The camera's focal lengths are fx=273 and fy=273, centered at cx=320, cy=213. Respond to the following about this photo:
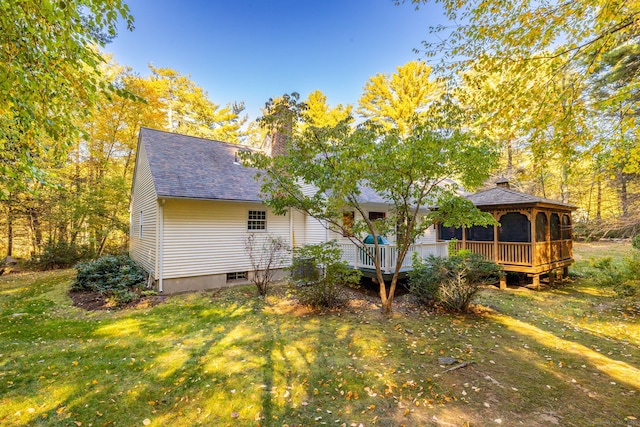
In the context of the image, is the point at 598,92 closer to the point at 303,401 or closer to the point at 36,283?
the point at 303,401

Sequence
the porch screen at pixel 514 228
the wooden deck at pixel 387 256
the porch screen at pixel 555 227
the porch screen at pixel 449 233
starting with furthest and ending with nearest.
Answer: the porch screen at pixel 449 233
the porch screen at pixel 555 227
the porch screen at pixel 514 228
the wooden deck at pixel 387 256

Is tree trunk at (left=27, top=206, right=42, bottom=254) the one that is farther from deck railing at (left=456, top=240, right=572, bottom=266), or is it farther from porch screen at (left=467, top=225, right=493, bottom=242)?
porch screen at (left=467, top=225, right=493, bottom=242)

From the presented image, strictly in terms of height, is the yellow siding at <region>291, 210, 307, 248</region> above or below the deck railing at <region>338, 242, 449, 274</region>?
above

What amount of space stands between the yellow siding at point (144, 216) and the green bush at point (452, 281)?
322 inches

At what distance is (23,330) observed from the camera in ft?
19.1

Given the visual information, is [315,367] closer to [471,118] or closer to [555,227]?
[471,118]

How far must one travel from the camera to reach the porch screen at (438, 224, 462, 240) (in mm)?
12680

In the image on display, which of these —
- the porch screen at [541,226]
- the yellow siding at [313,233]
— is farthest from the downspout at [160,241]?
the porch screen at [541,226]

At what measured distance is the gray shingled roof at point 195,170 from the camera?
9.10 meters

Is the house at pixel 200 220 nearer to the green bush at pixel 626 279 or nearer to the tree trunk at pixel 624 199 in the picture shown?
the green bush at pixel 626 279

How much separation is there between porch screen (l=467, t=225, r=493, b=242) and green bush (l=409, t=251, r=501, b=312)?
5359mm

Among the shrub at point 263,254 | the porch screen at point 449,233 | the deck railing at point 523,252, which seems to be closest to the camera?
the deck railing at point 523,252

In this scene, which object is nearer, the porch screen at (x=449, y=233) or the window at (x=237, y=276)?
the window at (x=237, y=276)

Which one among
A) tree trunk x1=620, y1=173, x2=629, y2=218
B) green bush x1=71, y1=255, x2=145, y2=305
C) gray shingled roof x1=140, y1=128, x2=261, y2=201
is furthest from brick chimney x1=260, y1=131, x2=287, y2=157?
tree trunk x1=620, y1=173, x2=629, y2=218
